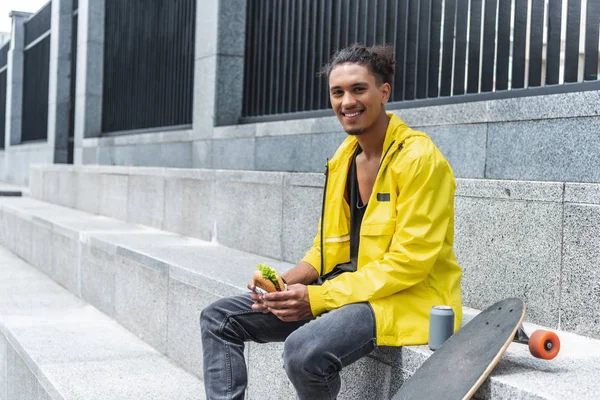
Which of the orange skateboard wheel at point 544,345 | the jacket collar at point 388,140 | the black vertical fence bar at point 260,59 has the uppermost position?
the black vertical fence bar at point 260,59

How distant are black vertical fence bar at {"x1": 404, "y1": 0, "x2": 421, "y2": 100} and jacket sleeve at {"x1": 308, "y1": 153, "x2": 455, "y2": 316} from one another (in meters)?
3.21

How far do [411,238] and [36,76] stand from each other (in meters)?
21.8

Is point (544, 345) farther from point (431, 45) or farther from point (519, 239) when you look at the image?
point (431, 45)

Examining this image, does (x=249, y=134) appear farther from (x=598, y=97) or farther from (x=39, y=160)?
(x=39, y=160)

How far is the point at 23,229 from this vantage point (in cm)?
1222

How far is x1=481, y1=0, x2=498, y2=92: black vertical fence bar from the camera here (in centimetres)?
571

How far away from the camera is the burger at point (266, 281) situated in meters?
3.75

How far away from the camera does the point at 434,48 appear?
253 inches

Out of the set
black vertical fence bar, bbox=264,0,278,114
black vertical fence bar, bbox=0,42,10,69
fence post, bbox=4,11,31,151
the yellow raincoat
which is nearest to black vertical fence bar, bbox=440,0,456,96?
the yellow raincoat

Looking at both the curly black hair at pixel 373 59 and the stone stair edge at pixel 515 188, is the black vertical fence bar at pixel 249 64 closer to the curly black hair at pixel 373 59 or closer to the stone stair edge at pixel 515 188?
the stone stair edge at pixel 515 188

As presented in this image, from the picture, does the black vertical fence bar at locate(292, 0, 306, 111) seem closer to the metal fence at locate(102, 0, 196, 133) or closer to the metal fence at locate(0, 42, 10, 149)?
the metal fence at locate(102, 0, 196, 133)

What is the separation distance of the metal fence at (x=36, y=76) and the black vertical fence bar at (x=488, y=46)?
693 inches

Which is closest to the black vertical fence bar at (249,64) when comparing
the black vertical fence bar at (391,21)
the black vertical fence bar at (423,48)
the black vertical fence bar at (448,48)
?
the black vertical fence bar at (391,21)

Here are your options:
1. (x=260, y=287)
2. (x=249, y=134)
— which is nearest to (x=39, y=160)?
(x=249, y=134)
